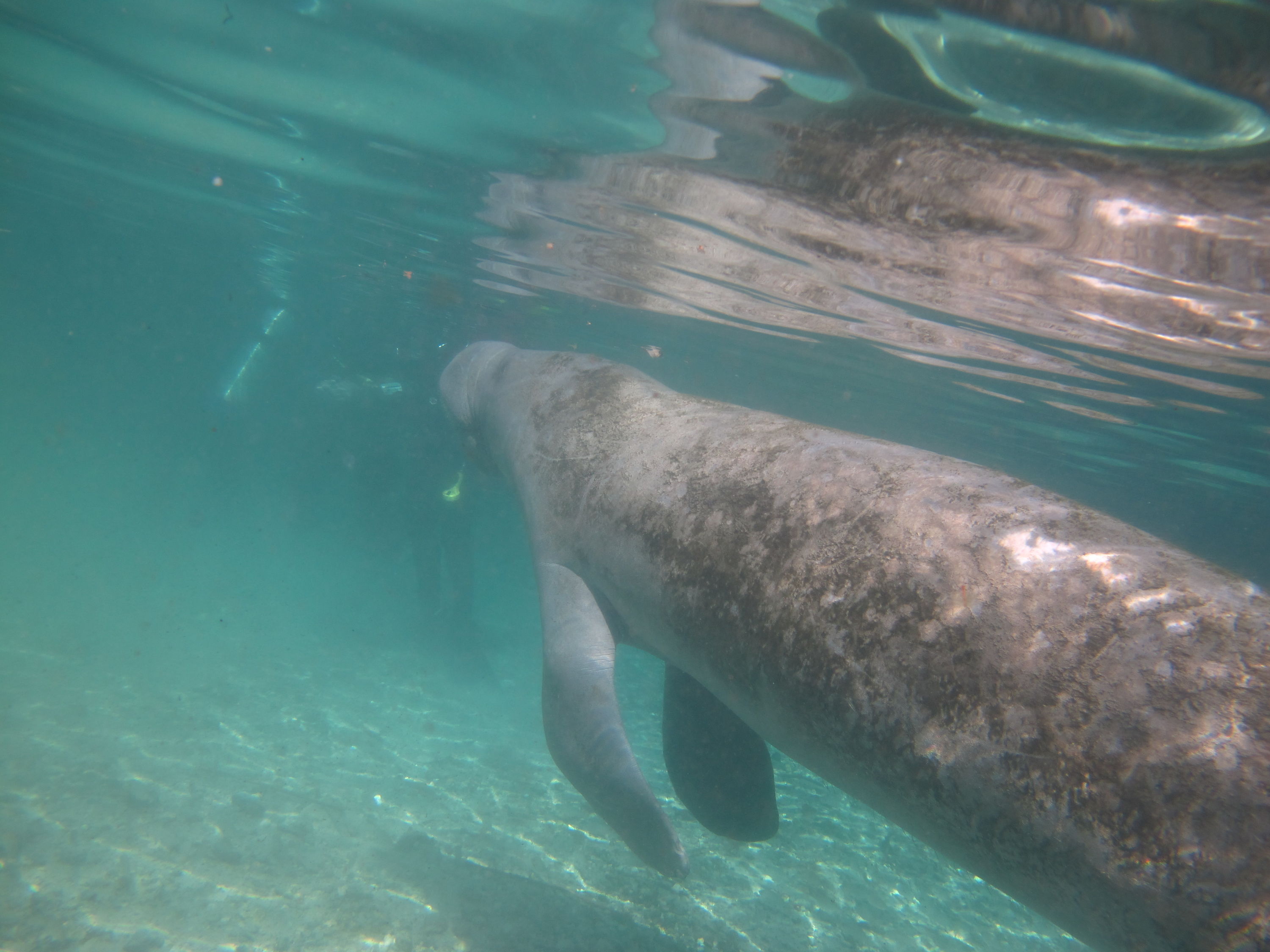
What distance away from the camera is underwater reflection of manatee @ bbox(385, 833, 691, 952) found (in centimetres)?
698

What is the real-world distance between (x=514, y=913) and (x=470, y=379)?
6445mm

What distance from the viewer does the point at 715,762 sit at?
3.51 metres

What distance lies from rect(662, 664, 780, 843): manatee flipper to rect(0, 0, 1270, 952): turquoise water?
4759 mm

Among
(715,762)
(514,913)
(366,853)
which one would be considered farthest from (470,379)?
(366,853)

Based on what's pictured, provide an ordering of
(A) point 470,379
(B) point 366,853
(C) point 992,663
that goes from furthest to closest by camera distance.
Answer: (B) point 366,853 → (A) point 470,379 → (C) point 992,663

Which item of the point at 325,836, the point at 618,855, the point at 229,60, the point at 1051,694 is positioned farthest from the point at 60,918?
the point at 229,60

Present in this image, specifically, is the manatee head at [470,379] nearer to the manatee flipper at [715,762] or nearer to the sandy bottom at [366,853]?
the manatee flipper at [715,762]

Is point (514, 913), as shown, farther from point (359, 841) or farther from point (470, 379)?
point (470, 379)

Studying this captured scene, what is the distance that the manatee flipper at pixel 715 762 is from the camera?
350cm

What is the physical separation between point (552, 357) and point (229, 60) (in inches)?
284

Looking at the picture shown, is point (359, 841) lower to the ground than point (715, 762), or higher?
lower

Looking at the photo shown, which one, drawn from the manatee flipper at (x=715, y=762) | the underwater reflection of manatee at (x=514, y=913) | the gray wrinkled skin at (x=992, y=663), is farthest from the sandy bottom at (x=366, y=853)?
the gray wrinkled skin at (x=992, y=663)

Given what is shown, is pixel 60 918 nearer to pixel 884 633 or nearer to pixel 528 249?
pixel 884 633

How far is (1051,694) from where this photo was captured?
6.38 ft
